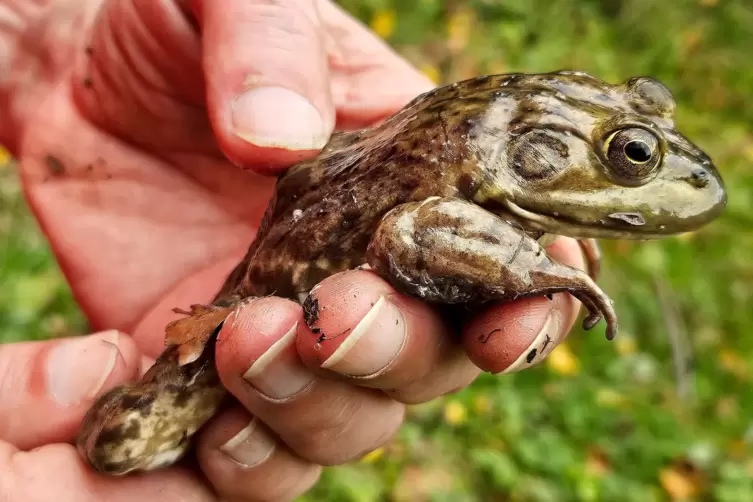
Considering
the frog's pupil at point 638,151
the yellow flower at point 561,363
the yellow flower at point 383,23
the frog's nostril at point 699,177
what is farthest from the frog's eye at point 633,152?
the yellow flower at point 383,23

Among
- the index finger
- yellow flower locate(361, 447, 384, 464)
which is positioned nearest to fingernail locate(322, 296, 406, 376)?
the index finger

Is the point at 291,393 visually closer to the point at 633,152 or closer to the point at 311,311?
the point at 311,311

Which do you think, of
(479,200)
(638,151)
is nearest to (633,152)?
(638,151)

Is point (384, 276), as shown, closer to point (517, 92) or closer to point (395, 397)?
point (395, 397)

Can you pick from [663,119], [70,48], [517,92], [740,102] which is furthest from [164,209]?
[740,102]

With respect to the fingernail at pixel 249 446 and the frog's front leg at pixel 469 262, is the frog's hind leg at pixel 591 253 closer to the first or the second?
the frog's front leg at pixel 469 262
